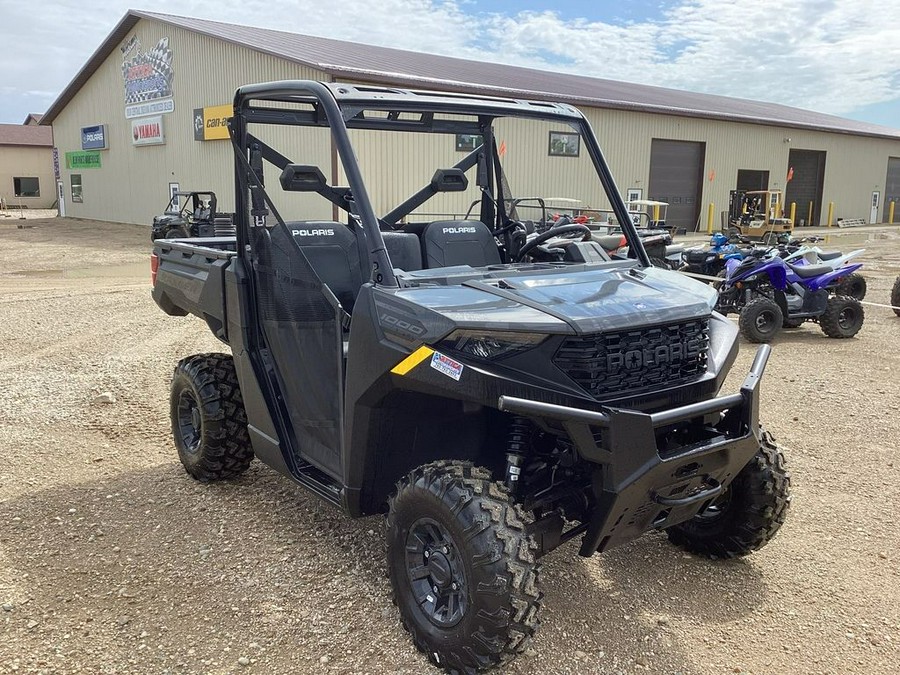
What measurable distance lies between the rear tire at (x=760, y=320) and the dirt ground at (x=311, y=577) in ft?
8.47

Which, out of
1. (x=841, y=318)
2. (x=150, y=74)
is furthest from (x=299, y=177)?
(x=150, y=74)

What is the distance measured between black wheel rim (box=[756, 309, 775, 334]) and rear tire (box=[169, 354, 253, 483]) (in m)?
6.01

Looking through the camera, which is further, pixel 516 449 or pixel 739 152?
pixel 739 152

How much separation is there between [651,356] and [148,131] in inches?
1069

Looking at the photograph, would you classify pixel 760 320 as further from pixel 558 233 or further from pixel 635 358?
pixel 635 358

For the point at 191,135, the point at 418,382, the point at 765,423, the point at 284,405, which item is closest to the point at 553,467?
the point at 418,382

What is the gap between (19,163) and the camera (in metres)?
46.3

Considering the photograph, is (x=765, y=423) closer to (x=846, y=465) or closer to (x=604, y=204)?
(x=846, y=465)

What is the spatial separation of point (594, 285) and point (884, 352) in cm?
645

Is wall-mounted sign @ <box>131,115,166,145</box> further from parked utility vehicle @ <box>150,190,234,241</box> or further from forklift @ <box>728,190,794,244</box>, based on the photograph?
forklift @ <box>728,190,794,244</box>

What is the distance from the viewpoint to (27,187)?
46.4 metres

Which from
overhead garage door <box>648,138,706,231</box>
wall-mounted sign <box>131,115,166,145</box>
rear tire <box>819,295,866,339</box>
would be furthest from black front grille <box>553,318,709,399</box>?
wall-mounted sign <box>131,115,166,145</box>

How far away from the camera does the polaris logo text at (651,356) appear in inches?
102

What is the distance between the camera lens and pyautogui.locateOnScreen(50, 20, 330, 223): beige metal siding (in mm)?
21703
